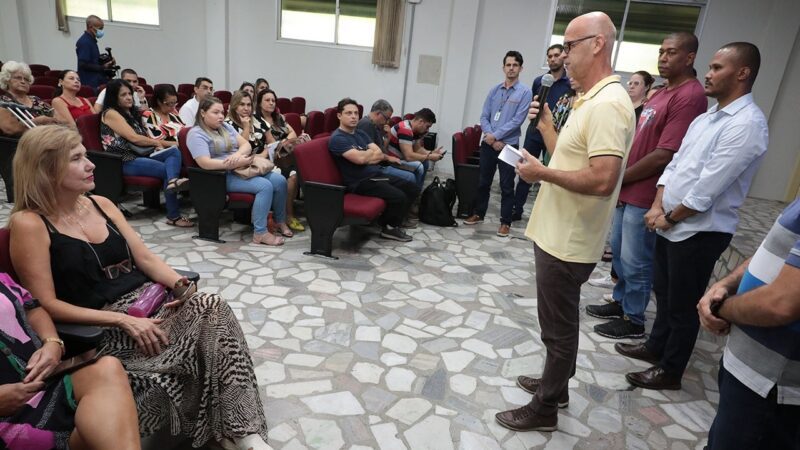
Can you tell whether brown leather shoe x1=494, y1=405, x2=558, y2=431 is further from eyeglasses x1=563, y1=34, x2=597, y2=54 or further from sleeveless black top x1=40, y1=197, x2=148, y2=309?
sleeveless black top x1=40, y1=197, x2=148, y2=309

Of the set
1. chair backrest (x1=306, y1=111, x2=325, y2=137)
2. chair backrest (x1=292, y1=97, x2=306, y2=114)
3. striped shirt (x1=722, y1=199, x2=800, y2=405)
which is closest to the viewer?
striped shirt (x1=722, y1=199, x2=800, y2=405)

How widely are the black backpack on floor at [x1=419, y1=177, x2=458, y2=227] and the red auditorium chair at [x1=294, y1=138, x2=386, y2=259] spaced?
1200 mm

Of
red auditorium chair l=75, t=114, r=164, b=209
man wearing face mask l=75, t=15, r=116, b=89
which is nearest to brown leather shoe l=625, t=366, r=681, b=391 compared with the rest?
red auditorium chair l=75, t=114, r=164, b=209

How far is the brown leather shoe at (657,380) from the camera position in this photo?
2.50 metres

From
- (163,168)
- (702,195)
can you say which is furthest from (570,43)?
(163,168)

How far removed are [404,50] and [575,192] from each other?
22.3 ft

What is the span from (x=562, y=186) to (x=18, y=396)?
1828mm

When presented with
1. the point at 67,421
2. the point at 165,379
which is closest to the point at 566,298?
the point at 165,379

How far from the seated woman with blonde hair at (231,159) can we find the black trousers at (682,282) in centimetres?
293

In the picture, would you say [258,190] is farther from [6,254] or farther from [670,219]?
[670,219]

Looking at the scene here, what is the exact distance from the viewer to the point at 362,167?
413 cm

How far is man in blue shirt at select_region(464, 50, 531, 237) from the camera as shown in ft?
15.7

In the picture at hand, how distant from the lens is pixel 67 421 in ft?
4.46

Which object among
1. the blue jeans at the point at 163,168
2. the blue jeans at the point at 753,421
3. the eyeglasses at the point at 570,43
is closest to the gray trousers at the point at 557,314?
the blue jeans at the point at 753,421
